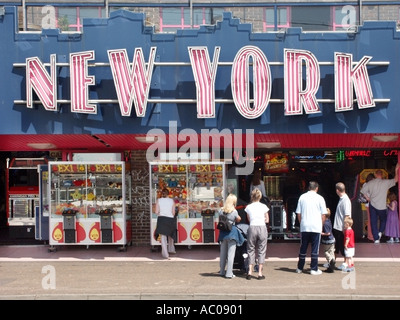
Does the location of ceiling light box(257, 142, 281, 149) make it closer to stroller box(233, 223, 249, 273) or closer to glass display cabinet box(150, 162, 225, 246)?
glass display cabinet box(150, 162, 225, 246)

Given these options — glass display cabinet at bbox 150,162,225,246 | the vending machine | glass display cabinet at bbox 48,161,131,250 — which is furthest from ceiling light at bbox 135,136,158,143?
the vending machine

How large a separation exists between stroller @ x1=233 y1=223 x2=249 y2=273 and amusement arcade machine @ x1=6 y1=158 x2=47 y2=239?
6064 millimetres

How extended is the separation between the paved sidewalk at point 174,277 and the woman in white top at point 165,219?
36cm

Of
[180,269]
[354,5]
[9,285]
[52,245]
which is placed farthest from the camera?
[354,5]

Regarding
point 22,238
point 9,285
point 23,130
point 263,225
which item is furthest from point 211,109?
point 22,238

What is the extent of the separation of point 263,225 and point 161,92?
11.4ft

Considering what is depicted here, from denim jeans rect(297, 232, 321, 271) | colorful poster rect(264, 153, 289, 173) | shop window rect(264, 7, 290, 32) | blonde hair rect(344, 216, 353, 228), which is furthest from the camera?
colorful poster rect(264, 153, 289, 173)

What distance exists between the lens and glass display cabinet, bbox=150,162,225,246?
1386 cm

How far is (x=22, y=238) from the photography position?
15570 mm

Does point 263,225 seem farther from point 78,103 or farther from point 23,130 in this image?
point 23,130

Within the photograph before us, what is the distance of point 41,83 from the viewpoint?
12.2 metres

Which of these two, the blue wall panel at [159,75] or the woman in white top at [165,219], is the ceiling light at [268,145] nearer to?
the blue wall panel at [159,75]

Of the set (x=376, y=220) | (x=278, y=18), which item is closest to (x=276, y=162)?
(x=376, y=220)

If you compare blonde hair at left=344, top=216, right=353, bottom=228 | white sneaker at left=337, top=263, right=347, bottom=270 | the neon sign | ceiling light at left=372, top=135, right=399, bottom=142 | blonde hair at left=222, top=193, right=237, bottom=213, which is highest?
the neon sign
